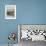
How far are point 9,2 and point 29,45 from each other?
146 cm

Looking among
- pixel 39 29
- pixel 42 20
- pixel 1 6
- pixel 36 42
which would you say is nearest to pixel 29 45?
pixel 36 42

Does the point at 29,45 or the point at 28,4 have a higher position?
the point at 28,4

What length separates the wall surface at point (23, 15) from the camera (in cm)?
385

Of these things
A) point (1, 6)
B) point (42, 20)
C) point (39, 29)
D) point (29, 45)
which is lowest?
point (29, 45)

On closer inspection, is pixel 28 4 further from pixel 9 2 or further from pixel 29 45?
pixel 29 45

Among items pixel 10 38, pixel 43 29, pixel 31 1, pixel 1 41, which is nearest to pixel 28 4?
pixel 31 1

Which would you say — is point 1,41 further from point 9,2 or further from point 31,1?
point 31,1

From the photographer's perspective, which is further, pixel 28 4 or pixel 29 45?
pixel 28 4

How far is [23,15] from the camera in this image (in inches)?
152

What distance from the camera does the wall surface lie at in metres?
3.85

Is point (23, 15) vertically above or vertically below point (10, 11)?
below

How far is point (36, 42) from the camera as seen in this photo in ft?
11.8

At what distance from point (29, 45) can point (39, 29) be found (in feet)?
1.90

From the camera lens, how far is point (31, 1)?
388 cm
